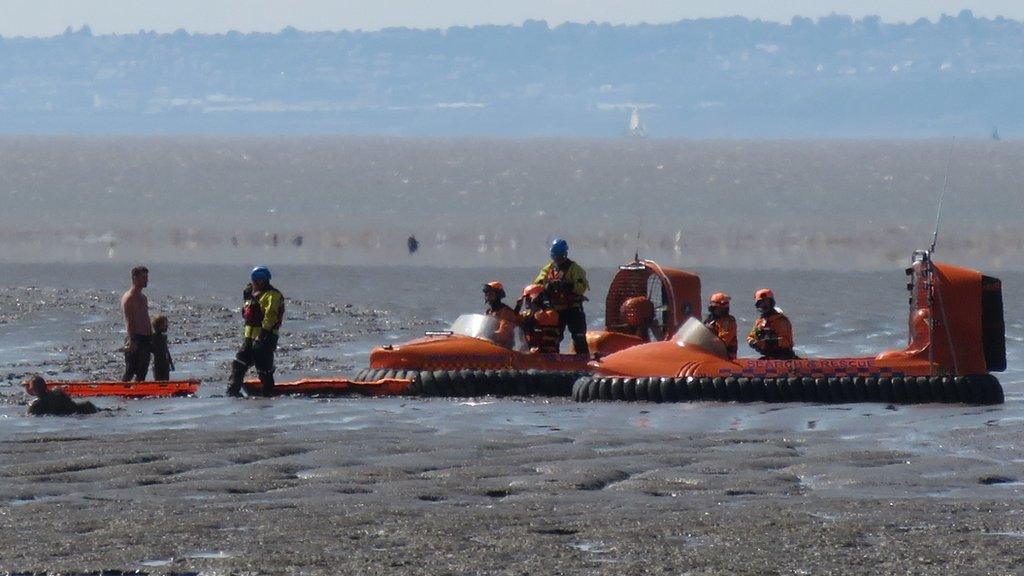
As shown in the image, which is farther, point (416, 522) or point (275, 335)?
point (275, 335)

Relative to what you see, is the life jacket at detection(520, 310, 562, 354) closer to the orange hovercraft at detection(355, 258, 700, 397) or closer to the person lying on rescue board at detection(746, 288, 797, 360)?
the orange hovercraft at detection(355, 258, 700, 397)

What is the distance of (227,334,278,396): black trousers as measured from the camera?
15656 mm

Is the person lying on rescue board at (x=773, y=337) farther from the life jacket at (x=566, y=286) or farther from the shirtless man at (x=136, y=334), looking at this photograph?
the shirtless man at (x=136, y=334)

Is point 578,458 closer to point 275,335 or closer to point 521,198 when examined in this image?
point 275,335

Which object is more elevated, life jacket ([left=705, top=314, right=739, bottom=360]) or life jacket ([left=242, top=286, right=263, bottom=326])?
life jacket ([left=242, top=286, right=263, bottom=326])

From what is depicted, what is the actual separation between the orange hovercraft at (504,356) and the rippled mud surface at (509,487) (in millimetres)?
363

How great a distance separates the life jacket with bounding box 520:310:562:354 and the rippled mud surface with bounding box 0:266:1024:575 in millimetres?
1167

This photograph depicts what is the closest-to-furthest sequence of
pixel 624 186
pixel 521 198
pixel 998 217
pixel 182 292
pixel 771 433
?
pixel 771 433
pixel 182 292
pixel 998 217
pixel 521 198
pixel 624 186

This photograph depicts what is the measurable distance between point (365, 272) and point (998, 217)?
3579 cm

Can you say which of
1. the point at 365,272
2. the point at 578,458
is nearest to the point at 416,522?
the point at 578,458

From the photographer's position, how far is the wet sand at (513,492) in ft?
28.1

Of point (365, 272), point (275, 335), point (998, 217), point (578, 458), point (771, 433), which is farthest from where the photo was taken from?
point (998, 217)

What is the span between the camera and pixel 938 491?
34.9 ft

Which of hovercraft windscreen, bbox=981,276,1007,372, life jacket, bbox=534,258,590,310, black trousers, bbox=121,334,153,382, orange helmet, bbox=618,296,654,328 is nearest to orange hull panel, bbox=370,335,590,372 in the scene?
life jacket, bbox=534,258,590,310
